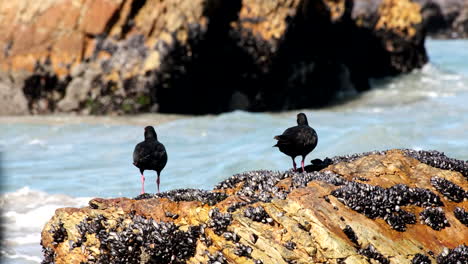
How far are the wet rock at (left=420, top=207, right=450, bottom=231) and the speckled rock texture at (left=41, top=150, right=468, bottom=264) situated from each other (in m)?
0.01

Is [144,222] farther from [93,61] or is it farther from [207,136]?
[93,61]

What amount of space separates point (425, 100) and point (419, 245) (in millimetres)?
21887

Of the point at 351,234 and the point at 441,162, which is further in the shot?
the point at 441,162

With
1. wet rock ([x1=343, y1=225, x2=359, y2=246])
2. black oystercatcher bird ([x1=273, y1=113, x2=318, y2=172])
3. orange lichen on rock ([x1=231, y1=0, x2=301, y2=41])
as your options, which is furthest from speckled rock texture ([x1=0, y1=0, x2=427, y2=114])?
wet rock ([x1=343, y1=225, x2=359, y2=246])

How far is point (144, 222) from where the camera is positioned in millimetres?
9203

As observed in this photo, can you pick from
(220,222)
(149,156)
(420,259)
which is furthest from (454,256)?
(149,156)

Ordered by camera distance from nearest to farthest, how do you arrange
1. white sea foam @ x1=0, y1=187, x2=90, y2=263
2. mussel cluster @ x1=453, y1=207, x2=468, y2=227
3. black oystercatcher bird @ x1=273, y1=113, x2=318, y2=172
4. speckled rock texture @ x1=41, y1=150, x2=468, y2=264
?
speckled rock texture @ x1=41, y1=150, x2=468, y2=264 < mussel cluster @ x1=453, y1=207, x2=468, y2=227 < black oystercatcher bird @ x1=273, y1=113, x2=318, y2=172 < white sea foam @ x1=0, y1=187, x2=90, y2=263

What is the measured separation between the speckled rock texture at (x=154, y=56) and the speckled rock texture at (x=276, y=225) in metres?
16.1

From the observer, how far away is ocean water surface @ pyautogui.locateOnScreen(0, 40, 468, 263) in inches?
713

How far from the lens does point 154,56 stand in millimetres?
25625

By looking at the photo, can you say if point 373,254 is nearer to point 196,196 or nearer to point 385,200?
point 385,200

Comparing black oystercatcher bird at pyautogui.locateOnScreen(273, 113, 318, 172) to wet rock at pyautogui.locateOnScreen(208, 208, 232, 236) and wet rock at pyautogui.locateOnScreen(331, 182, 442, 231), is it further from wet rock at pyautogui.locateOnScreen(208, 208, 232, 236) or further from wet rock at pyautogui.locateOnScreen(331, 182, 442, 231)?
wet rock at pyautogui.locateOnScreen(208, 208, 232, 236)

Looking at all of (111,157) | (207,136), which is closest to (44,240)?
(111,157)

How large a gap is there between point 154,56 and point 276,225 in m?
17.4
